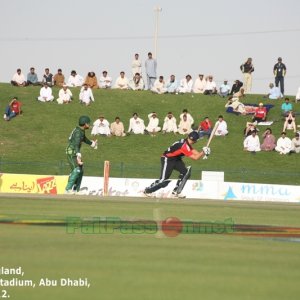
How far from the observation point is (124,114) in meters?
44.4

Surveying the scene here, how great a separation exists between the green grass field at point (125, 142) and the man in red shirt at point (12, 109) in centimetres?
31

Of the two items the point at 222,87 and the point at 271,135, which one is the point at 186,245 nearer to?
the point at 271,135

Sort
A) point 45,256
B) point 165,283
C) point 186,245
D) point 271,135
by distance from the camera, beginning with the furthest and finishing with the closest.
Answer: point 271,135
point 186,245
point 45,256
point 165,283

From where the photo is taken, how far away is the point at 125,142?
40.9 meters

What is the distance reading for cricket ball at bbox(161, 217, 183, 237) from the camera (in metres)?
13.0

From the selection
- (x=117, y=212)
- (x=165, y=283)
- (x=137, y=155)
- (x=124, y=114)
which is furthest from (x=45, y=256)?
(x=124, y=114)

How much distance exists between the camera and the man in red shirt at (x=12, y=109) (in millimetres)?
43125

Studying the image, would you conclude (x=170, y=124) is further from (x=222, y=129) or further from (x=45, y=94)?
(x=45, y=94)

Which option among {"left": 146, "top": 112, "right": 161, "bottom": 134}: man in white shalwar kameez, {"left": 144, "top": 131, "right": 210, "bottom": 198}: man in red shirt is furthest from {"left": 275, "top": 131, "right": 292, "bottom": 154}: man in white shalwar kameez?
{"left": 144, "top": 131, "right": 210, "bottom": 198}: man in red shirt

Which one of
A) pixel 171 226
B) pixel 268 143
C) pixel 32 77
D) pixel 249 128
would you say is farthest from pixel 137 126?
pixel 171 226

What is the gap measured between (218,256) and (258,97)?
1425 inches

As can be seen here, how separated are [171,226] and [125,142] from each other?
1056 inches

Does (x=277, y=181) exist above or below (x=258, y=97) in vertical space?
below

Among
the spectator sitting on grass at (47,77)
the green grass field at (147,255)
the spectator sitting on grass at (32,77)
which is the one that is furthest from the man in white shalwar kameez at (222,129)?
the green grass field at (147,255)
